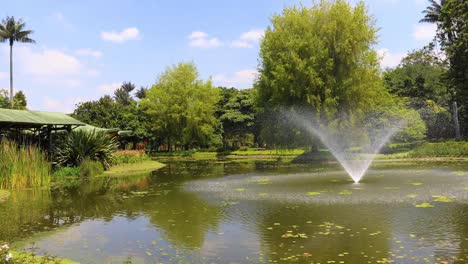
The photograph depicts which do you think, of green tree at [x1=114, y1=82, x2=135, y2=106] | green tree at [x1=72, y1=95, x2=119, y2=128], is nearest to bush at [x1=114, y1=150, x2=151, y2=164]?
green tree at [x1=72, y1=95, x2=119, y2=128]

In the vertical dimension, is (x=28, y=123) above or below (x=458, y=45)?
below

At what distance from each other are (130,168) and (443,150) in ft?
93.8

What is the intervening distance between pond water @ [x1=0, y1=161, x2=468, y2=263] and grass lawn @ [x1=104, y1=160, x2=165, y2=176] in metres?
10.4

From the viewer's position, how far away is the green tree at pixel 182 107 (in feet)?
202

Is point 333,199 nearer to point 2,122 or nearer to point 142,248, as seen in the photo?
point 142,248

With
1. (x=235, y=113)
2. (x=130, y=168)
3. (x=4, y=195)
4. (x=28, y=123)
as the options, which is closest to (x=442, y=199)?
(x=4, y=195)

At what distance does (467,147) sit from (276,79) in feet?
60.6

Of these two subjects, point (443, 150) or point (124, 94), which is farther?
point (124, 94)

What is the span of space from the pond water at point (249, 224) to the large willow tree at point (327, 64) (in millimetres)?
21467

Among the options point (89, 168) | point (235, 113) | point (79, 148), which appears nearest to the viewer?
point (89, 168)

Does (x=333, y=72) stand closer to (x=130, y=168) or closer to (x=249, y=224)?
(x=130, y=168)

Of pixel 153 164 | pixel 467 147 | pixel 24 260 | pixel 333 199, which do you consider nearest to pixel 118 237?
pixel 24 260

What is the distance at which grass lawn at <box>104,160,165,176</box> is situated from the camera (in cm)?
2968

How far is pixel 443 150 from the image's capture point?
38.9 meters
